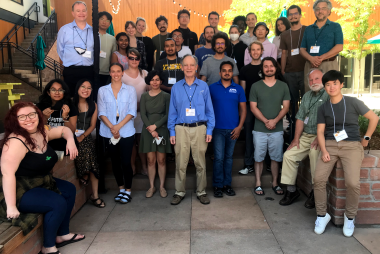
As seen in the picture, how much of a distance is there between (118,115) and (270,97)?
2.03m

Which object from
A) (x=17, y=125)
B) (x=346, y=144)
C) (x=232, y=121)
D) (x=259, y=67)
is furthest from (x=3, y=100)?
(x=346, y=144)

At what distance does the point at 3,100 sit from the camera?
5117 millimetres

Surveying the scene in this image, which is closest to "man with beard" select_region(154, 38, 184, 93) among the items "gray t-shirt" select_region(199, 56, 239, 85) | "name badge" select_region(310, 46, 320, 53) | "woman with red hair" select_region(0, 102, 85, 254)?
"gray t-shirt" select_region(199, 56, 239, 85)

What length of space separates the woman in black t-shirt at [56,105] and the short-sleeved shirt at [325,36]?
3.50 m

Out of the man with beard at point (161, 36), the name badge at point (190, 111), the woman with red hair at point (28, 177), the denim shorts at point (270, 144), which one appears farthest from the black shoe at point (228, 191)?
the man with beard at point (161, 36)

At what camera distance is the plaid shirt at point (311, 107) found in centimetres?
351

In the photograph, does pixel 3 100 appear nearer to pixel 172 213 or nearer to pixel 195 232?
pixel 172 213

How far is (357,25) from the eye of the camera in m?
14.2

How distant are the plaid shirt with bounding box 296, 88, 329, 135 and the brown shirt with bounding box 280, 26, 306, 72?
4.03 ft

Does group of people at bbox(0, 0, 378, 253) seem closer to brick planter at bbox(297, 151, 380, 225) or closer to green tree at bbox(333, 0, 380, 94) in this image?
brick planter at bbox(297, 151, 380, 225)

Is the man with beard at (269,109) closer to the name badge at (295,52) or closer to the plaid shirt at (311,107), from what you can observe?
the plaid shirt at (311,107)

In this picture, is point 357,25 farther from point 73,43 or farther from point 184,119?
point 73,43

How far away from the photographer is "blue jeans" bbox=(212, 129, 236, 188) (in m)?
4.01

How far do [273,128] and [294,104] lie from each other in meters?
0.80
